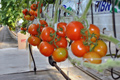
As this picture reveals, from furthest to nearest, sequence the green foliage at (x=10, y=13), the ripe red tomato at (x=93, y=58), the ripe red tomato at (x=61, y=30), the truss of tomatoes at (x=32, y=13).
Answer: the green foliage at (x=10, y=13) → the truss of tomatoes at (x=32, y=13) → the ripe red tomato at (x=61, y=30) → the ripe red tomato at (x=93, y=58)

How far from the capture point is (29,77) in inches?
80.7

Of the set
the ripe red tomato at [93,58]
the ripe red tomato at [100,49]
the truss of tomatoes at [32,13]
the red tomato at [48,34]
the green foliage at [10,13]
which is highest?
the green foliage at [10,13]

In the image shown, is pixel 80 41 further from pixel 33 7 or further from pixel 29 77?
pixel 29 77

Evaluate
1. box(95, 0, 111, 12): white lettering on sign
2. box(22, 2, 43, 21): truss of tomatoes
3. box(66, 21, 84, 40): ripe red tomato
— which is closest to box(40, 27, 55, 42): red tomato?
box(66, 21, 84, 40): ripe red tomato

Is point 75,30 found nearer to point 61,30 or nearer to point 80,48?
point 80,48

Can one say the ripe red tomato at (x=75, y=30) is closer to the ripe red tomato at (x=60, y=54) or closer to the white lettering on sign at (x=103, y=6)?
the ripe red tomato at (x=60, y=54)

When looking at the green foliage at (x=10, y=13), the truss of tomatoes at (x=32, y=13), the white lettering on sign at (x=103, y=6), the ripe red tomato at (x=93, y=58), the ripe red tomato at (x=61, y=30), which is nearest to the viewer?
the ripe red tomato at (x=93, y=58)

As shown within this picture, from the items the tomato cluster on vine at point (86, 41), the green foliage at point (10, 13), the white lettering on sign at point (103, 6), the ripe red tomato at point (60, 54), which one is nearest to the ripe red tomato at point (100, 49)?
the tomato cluster on vine at point (86, 41)

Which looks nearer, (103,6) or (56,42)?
(56,42)

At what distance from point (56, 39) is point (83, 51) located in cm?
22

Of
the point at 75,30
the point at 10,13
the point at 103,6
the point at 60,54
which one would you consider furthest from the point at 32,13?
the point at 10,13

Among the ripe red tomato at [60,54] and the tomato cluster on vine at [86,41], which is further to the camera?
the ripe red tomato at [60,54]

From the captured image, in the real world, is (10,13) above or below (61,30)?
above

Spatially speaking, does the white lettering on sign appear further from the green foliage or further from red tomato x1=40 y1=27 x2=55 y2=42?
the green foliage
